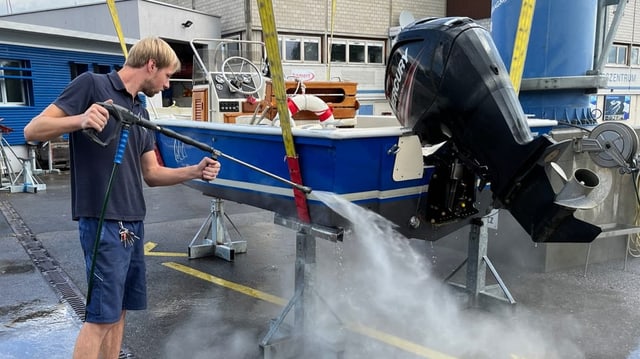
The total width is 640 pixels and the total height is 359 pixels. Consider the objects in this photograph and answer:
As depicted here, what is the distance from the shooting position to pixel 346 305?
14.2 feet

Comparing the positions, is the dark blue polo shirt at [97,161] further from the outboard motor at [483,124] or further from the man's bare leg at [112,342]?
the outboard motor at [483,124]

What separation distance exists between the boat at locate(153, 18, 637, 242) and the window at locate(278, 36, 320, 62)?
13104 mm

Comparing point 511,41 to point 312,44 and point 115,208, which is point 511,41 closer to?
point 115,208

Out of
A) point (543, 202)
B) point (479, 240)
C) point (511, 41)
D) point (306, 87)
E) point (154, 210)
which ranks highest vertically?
point (511, 41)

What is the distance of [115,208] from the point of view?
8.07 ft

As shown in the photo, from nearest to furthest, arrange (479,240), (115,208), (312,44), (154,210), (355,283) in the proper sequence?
(115,208), (479,240), (355,283), (154,210), (312,44)

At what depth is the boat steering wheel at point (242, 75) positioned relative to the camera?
5.75 meters

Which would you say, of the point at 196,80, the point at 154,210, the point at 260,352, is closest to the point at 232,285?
the point at 260,352

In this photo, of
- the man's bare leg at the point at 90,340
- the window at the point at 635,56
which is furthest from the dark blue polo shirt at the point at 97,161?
the window at the point at 635,56

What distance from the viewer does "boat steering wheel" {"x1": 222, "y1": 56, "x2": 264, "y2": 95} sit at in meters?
5.75

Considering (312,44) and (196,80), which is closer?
(196,80)

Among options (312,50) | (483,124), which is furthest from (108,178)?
(312,50)

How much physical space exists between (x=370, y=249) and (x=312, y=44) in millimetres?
14351

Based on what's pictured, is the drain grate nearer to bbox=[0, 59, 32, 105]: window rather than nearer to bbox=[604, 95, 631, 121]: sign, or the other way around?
bbox=[0, 59, 32, 105]: window
